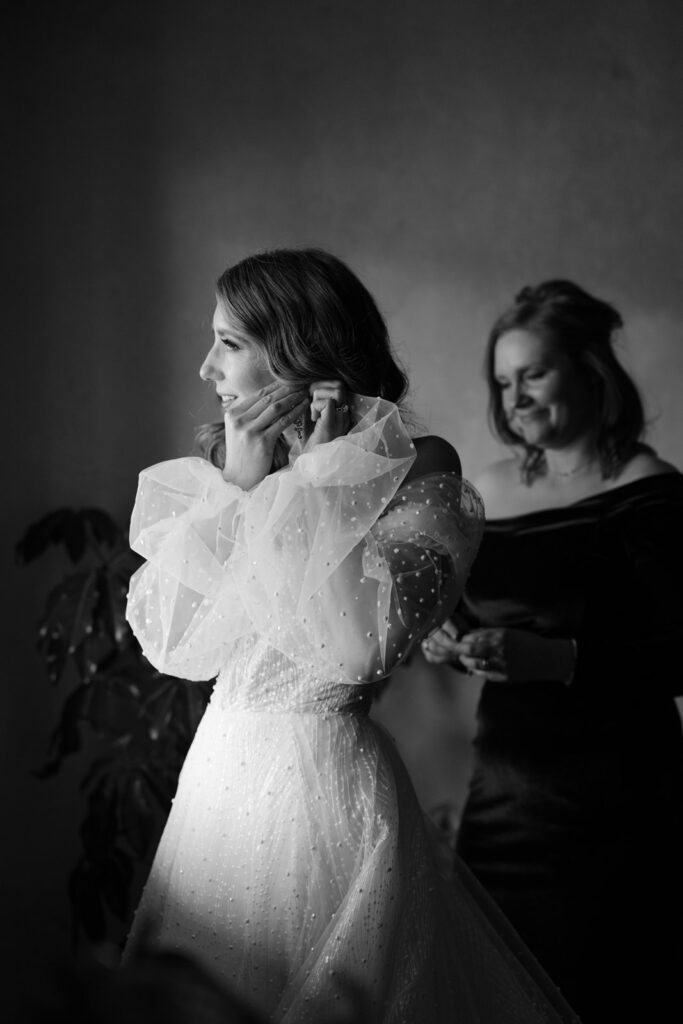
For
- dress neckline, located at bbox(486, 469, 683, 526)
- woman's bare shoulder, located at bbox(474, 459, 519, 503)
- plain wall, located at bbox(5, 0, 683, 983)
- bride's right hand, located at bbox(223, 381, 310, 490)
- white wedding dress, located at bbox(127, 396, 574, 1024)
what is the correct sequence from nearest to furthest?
white wedding dress, located at bbox(127, 396, 574, 1024)
bride's right hand, located at bbox(223, 381, 310, 490)
dress neckline, located at bbox(486, 469, 683, 526)
woman's bare shoulder, located at bbox(474, 459, 519, 503)
plain wall, located at bbox(5, 0, 683, 983)

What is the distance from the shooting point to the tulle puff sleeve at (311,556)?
107 centimetres

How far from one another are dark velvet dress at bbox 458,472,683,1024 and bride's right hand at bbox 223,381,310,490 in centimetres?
86

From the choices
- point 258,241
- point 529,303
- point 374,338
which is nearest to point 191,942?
point 374,338

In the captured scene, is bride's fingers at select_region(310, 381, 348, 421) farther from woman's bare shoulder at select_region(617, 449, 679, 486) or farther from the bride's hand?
woman's bare shoulder at select_region(617, 449, 679, 486)

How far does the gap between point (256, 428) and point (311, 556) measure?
0.20 meters

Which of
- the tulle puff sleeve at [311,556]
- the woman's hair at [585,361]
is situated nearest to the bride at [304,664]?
the tulle puff sleeve at [311,556]

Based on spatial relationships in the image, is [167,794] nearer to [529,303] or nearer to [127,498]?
[127,498]

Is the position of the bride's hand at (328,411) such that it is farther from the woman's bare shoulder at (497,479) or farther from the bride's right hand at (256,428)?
the woman's bare shoulder at (497,479)

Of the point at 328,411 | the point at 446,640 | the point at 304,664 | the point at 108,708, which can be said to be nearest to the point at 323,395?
the point at 328,411

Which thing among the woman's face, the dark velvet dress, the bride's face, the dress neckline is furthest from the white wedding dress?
the woman's face

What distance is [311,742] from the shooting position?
113cm

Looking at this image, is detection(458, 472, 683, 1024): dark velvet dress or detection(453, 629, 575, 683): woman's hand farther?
detection(458, 472, 683, 1024): dark velvet dress

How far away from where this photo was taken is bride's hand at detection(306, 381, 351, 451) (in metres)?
1.20

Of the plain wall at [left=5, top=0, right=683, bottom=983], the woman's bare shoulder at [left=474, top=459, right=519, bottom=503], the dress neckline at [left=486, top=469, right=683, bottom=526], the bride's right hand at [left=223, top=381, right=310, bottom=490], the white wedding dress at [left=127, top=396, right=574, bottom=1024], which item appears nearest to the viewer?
the white wedding dress at [left=127, top=396, right=574, bottom=1024]
